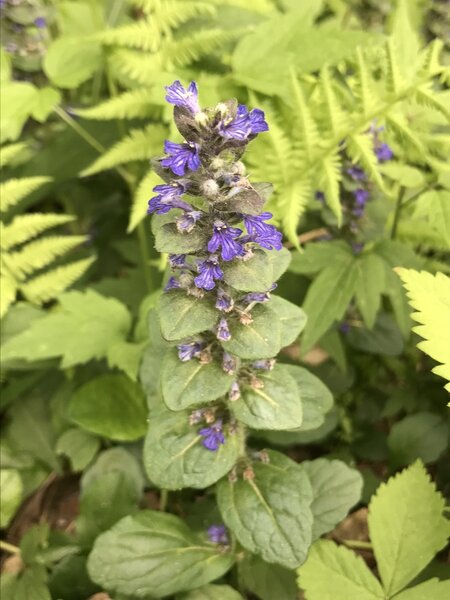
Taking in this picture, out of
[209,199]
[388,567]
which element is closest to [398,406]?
[388,567]

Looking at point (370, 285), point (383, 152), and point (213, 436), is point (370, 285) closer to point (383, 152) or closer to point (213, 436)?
point (383, 152)

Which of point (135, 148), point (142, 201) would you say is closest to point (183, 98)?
point (142, 201)

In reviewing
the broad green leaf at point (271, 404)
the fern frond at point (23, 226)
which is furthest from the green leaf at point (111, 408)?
the broad green leaf at point (271, 404)

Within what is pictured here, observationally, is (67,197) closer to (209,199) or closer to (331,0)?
(331,0)

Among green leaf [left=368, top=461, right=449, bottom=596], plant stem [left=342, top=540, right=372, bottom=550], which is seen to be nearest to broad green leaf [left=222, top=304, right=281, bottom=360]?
green leaf [left=368, top=461, right=449, bottom=596]

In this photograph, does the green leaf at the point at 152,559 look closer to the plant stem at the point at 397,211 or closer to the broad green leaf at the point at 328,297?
the broad green leaf at the point at 328,297

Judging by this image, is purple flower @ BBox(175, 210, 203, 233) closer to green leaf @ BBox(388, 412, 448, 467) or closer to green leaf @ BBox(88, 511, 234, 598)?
green leaf @ BBox(88, 511, 234, 598)
